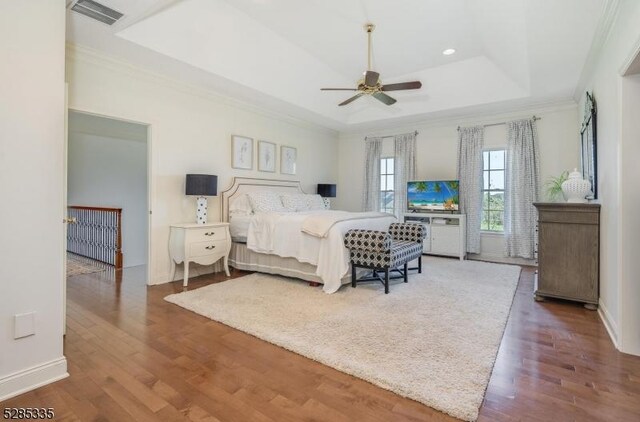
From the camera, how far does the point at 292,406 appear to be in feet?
5.63

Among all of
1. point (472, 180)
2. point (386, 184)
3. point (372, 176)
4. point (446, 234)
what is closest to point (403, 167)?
point (386, 184)

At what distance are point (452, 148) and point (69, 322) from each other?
20.7ft

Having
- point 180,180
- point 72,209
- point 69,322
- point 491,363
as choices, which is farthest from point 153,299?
point 72,209

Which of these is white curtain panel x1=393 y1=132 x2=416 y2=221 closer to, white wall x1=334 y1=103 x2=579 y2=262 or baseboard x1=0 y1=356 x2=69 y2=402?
white wall x1=334 y1=103 x2=579 y2=262

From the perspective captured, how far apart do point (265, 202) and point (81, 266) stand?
10.5ft

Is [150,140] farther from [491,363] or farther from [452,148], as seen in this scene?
[452,148]

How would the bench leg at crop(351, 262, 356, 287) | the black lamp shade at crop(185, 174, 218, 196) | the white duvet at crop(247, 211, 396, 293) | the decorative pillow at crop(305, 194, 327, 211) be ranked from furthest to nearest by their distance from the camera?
1. the decorative pillow at crop(305, 194, 327, 211)
2. the black lamp shade at crop(185, 174, 218, 196)
3. the bench leg at crop(351, 262, 356, 287)
4. the white duvet at crop(247, 211, 396, 293)

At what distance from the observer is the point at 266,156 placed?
5.77m

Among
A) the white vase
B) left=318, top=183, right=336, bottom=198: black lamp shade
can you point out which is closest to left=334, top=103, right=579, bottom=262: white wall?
left=318, top=183, right=336, bottom=198: black lamp shade

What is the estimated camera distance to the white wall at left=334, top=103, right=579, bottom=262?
17.4 ft

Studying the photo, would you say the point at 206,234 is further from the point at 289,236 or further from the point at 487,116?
the point at 487,116

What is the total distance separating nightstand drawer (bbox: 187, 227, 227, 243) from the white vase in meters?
4.17

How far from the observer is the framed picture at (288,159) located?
6.12m

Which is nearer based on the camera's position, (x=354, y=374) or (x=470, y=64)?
(x=354, y=374)
